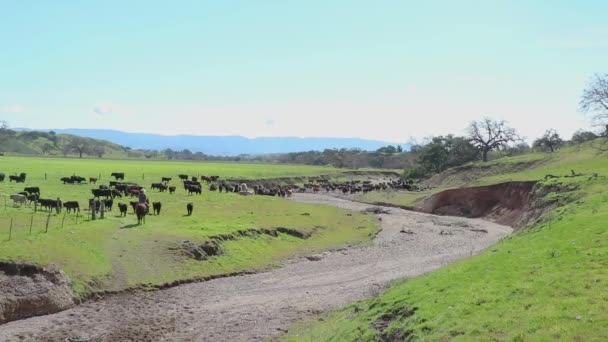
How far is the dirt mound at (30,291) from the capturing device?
23766 millimetres

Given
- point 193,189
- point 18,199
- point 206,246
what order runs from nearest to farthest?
point 206,246 → point 18,199 → point 193,189

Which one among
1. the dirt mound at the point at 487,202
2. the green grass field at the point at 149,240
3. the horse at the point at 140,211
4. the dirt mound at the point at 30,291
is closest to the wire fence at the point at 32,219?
the green grass field at the point at 149,240

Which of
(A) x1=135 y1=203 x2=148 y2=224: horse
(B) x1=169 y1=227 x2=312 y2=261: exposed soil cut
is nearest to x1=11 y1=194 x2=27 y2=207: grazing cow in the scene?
(A) x1=135 y1=203 x2=148 y2=224: horse

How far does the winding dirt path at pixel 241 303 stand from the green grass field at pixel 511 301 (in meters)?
3.14

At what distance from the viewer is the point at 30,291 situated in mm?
24703

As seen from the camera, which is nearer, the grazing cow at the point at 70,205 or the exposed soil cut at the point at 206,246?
the exposed soil cut at the point at 206,246

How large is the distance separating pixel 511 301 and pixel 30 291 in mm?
21072

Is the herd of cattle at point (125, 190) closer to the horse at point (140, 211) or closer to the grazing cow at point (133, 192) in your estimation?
the grazing cow at point (133, 192)

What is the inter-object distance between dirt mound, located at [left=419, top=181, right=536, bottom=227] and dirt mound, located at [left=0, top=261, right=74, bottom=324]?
44612mm

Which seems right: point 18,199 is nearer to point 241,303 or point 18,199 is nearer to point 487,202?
point 241,303

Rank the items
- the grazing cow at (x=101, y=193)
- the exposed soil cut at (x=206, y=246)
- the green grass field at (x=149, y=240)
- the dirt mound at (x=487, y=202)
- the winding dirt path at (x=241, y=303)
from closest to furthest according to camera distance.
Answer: the winding dirt path at (x=241, y=303) → the green grass field at (x=149, y=240) → the exposed soil cut at (x=206, y=246) → the grazing cow at (x=101, y=193) → the dirt mound at (x=487, y=202)

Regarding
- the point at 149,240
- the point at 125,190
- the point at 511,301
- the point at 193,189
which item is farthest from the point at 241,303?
the point at 193,189

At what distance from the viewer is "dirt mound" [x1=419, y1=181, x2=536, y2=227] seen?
60.2 meters

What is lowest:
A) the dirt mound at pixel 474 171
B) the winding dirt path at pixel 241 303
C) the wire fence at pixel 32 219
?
the winding dirt path at pixel 241 303
